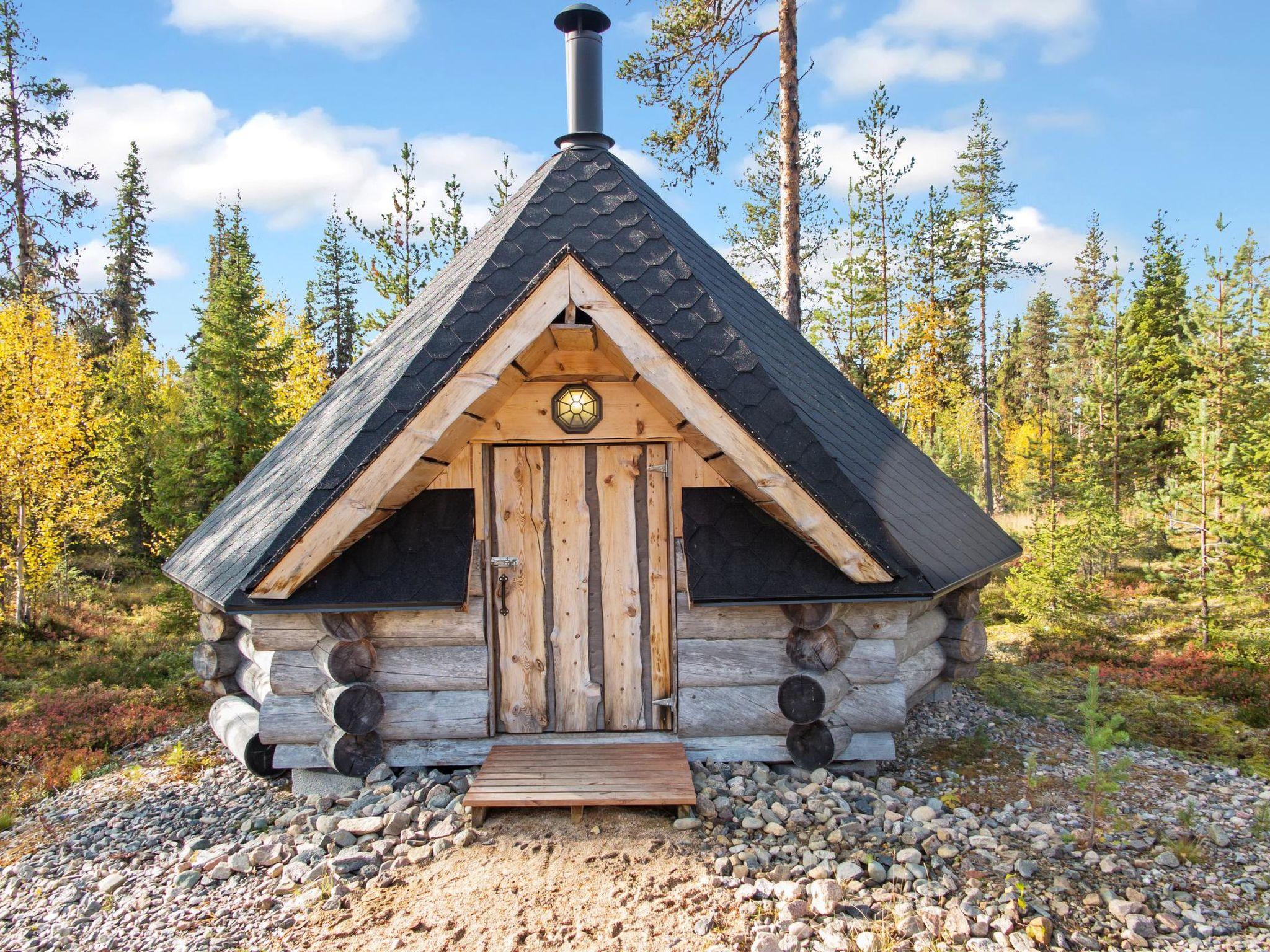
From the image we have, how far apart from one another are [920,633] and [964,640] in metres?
0.84

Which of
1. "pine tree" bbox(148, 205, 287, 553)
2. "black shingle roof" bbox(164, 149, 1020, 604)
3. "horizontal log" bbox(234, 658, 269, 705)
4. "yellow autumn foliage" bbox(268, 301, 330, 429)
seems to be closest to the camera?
"black shingle roof" bbox(164, 149, 1020, 604)

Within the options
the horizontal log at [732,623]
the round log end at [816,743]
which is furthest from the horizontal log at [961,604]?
the horizontal log at [732,623]

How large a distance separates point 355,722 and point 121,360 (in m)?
A: 24.1

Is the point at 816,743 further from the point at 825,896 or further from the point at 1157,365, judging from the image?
the point at 1157,365

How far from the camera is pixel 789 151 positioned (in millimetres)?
12445

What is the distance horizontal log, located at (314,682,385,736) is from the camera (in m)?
5.12

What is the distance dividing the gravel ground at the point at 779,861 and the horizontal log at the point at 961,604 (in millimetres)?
1529

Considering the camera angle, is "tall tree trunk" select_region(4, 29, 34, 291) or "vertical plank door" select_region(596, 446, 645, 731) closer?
"vertical plank door" select_region(596, 446, 645, 731)

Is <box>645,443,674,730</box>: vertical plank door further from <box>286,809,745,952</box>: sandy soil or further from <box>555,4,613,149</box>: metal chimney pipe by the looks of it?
<box>555,4,613,149</box>: metal chimney pipe

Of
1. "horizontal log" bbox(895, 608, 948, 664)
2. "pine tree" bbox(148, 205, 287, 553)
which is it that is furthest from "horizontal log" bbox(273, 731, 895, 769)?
"pine tree" bbox(148, 205, 287, 553)

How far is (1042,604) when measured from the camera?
38.8 feet

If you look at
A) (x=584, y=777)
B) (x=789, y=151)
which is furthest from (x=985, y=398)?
(x=584, y=777)

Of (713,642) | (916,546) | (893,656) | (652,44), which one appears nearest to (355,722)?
(713,642)

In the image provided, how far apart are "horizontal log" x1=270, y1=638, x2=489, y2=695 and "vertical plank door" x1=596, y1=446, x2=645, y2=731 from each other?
0.95m
